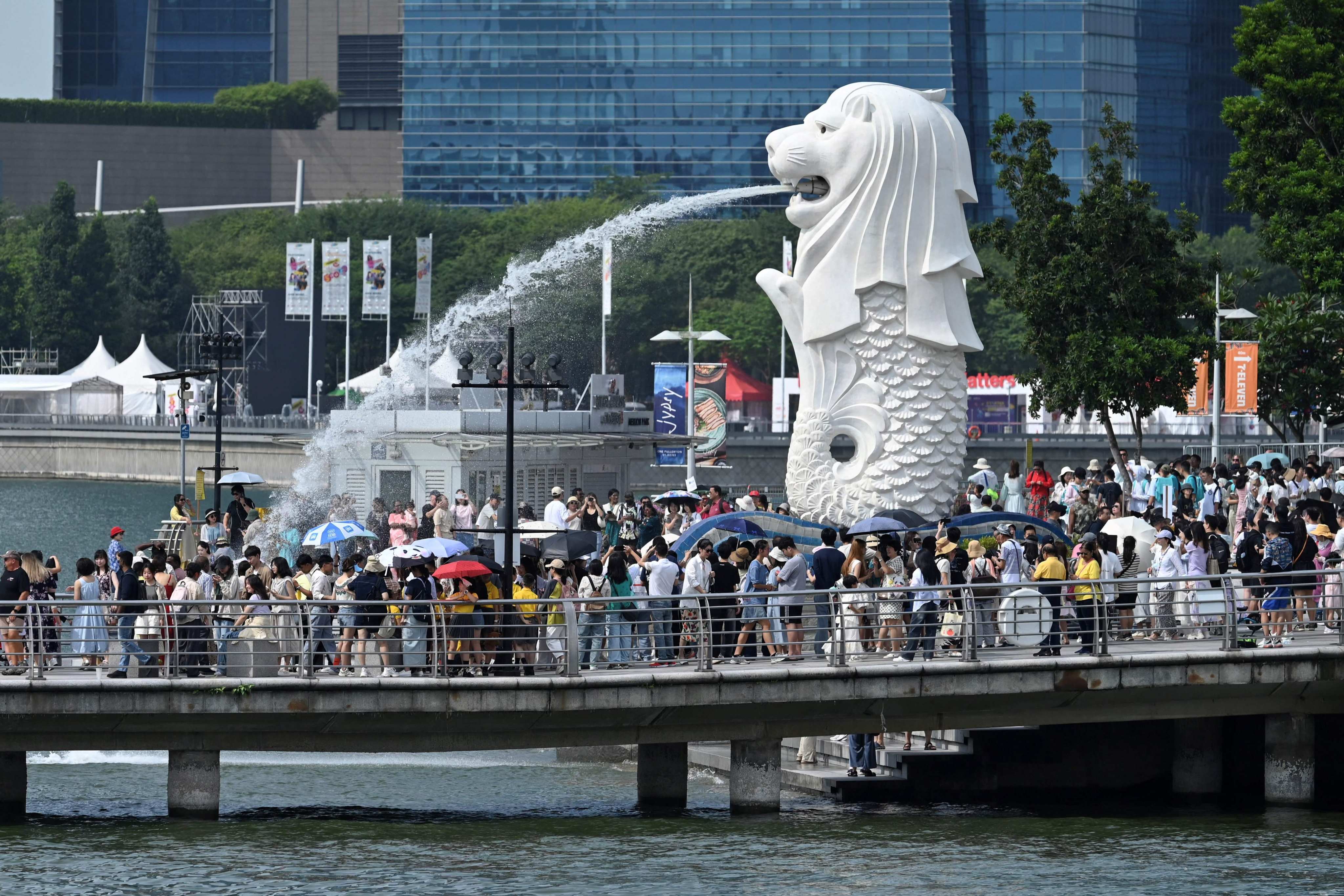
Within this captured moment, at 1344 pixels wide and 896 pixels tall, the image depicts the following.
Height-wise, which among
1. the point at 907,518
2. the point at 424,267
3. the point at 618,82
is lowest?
the point at 907,518

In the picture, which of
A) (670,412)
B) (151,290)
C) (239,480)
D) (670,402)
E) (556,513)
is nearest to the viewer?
(556,513)

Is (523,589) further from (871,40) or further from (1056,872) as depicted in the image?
(871,40)

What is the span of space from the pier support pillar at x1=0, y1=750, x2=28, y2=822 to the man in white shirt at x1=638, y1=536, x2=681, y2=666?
7.09 metres

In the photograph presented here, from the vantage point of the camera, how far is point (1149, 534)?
2986 centimetres

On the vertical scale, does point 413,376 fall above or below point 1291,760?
above

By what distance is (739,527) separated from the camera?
3384 centimetres

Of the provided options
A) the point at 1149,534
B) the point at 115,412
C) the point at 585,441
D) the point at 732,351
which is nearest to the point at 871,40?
the point at 732,351

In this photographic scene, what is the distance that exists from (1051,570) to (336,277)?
77.6 m

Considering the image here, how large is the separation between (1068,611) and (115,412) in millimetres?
88623

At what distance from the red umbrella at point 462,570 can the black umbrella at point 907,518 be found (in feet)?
24.4

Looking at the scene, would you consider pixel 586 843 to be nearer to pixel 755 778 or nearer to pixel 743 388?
pixel 755 778

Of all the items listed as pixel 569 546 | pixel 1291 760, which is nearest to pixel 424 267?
pixel 569 546

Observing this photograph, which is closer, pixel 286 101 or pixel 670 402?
pixel 670 402

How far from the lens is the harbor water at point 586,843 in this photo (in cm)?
2234
